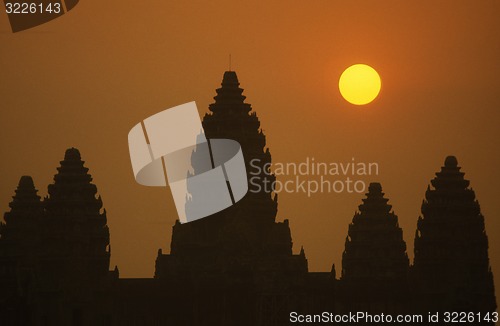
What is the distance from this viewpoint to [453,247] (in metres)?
154

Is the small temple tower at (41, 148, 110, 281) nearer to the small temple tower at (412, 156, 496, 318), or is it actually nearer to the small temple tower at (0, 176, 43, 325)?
the small temple tower at (0, 176, 43, 325)

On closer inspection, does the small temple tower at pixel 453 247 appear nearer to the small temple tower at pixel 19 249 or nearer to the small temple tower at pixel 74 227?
the small temple tower at pixel 74 227

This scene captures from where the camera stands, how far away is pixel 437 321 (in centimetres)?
14412

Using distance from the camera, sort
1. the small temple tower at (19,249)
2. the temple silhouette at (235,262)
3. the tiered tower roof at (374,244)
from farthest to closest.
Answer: the tiered tower roof at (374,244) → the small temple tower at (19,249) → the temple silhouette at (235,262)

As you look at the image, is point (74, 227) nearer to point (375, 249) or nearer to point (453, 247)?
point (375, 249)

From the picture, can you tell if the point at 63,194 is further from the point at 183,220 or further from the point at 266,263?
the point at 266,263

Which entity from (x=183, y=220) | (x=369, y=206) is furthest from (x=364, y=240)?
(x=183, y=220)

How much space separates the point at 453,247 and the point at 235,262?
14.3m

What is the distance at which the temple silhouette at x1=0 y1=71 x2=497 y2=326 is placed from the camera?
468ft

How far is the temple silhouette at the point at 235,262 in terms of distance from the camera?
143 m

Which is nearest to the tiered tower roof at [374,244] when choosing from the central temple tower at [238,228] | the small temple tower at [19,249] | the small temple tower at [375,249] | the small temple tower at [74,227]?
the small temple tower at [375,249]

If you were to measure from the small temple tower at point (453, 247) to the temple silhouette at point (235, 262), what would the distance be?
6 centimetres

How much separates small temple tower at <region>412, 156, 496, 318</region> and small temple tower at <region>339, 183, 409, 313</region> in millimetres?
1937

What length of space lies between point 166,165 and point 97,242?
7.51m
